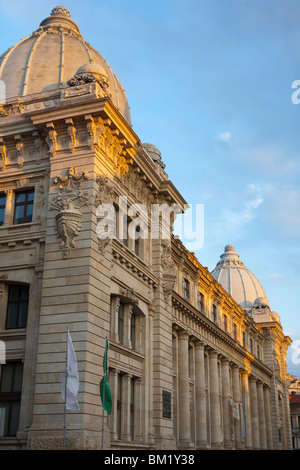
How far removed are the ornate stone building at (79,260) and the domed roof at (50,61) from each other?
4.0 inches

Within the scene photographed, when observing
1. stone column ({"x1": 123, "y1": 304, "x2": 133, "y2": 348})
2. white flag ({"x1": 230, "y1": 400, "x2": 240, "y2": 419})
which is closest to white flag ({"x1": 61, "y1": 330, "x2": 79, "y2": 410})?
stone column ({"x1": 123, "y1": 304, "x2": 133, "y2": 348})

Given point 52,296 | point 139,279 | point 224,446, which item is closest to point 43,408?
point 52,296

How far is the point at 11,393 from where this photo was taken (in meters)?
27.4

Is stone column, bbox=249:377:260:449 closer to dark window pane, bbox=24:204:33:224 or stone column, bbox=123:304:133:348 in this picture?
stone column, bbox=123:304:133:348

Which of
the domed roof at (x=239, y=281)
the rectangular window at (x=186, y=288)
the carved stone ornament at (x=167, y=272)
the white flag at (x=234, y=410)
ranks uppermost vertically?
the domed roof at (x=239, y=281)

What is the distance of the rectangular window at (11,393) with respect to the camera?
26797 mm

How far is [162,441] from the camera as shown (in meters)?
32.8

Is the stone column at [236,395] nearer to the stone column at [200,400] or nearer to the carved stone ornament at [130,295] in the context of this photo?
the stone column at [200,400]

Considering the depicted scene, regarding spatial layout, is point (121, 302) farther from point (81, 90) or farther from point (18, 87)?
point (18, 87)

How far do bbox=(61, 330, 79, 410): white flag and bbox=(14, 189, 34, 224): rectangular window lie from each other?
9.20 m

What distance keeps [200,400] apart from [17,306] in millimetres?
22557

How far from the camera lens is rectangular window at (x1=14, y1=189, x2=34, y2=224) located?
100ft

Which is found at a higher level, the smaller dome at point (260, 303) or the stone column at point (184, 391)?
the smaller dome at point (260, 303)

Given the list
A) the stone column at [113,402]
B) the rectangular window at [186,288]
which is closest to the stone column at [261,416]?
the rectangular window at [186,288]
